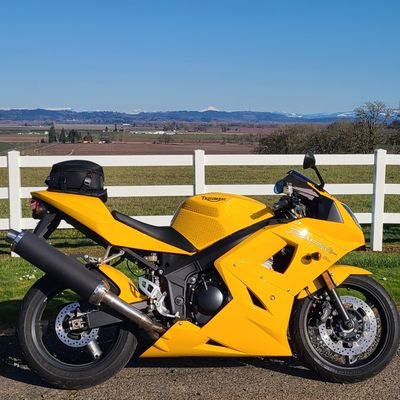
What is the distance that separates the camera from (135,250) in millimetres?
4270

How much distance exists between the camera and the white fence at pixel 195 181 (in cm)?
920

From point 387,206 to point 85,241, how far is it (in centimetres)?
818

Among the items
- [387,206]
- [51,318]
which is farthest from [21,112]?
[51,318]

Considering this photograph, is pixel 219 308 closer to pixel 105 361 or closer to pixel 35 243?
pixel 105 361

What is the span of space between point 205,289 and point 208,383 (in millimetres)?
640

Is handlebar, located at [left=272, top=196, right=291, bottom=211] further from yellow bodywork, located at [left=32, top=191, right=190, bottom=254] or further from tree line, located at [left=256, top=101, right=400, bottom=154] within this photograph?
tree line, located at [left=256, top=101, right=400, bottom=154]

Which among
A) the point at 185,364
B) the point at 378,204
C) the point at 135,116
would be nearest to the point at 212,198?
the point at 185,364

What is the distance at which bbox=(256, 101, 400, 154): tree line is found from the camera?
1176 inches

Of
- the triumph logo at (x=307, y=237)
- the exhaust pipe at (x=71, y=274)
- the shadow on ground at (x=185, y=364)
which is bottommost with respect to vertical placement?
the shadow on ground at (x=185, y=364)

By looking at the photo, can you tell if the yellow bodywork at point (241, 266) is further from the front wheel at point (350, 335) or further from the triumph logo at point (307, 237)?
the front wheel at point (350, 335)

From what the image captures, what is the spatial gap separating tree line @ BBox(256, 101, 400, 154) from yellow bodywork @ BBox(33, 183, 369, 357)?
24.5 meters

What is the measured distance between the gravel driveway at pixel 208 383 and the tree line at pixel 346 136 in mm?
24455

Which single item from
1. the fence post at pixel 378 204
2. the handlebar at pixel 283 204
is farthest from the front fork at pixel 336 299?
the fence post at pixel 378 204

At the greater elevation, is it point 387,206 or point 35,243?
point 35,243
